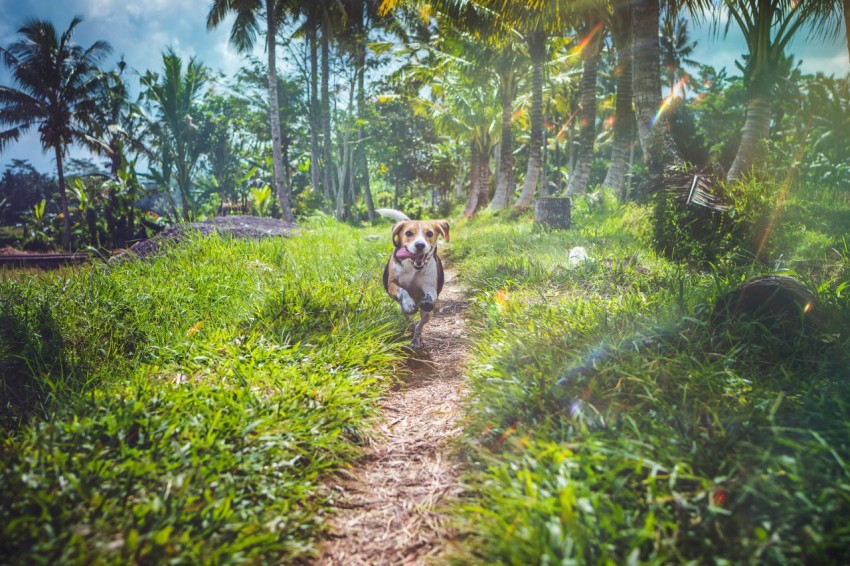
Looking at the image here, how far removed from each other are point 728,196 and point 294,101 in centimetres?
2991

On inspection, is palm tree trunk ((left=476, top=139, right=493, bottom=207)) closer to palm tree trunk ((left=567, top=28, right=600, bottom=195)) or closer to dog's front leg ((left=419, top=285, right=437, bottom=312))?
palm tree trunk ((left=567, top=28, right=600, bottom=195))

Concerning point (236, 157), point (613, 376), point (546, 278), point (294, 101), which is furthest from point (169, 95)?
point (613, 376)

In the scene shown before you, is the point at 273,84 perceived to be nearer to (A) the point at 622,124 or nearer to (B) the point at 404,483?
(A) the point at 622,124

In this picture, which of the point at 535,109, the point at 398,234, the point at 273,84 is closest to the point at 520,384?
the point at 398,234

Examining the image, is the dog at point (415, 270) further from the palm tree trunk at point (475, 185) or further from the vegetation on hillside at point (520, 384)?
the palm tree trunk at point (475, 185)

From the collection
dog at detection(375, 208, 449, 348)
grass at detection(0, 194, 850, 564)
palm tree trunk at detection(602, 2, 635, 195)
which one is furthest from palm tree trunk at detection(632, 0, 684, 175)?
dog at detection(375, 208, 449, 348)

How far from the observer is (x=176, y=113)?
2589cm

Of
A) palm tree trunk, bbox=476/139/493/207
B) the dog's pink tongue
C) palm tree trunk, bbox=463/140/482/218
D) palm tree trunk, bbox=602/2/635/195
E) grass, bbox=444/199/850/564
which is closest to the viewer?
grass, bbox=444/199/850/564

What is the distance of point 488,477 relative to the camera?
Result: 5.84 ft

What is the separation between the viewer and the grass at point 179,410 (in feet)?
4.73

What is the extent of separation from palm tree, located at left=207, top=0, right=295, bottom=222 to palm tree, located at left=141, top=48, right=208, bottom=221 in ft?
35.4

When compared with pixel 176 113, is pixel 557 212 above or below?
below

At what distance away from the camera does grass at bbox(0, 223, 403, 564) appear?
1442 millimetres

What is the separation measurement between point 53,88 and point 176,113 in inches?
235
